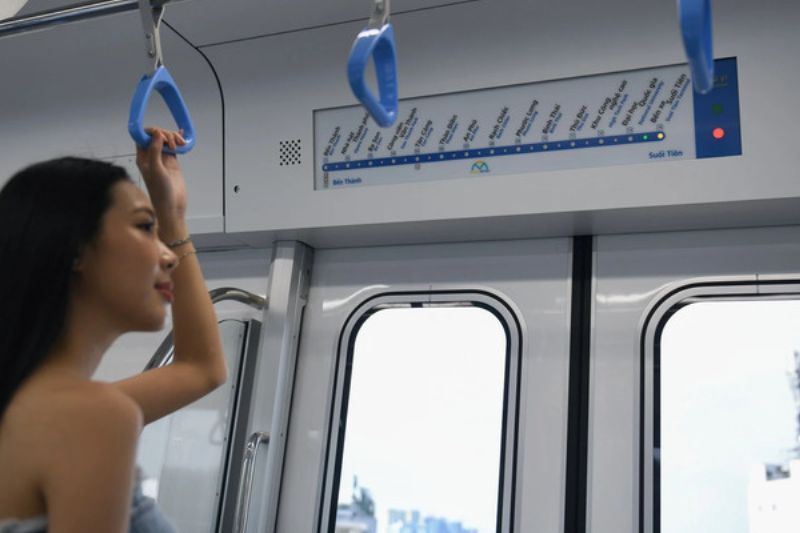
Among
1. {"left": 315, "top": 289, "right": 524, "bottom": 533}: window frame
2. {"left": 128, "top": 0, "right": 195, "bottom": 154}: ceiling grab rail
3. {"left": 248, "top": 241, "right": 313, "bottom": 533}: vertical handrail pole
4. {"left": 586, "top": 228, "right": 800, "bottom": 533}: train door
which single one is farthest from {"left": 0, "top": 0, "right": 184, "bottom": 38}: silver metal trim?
{"left": 586, "top": 228, "right": 800, "bottom": 533}: train door

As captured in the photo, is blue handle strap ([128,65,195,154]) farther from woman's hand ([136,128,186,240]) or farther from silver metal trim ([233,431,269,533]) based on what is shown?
silver metal trim ([233,431,269,533])

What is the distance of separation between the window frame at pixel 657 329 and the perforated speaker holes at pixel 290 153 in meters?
1.26

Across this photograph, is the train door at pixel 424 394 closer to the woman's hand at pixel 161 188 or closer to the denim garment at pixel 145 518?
the woman's hand at pixel 161 188

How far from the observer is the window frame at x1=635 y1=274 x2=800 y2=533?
259cm

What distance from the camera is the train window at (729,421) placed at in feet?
8.27

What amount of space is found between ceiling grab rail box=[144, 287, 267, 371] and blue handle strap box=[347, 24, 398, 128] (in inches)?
66.2

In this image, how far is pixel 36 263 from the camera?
106cm

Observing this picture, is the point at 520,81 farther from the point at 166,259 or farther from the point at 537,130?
the point at 166,259

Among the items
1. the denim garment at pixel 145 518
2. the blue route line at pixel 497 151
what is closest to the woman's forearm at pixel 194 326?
the denim garment at pixel 145 518

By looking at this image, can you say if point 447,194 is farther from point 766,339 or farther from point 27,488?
point 27,488

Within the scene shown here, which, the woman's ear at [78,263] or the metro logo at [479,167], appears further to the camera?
the metro logo at [479,167]

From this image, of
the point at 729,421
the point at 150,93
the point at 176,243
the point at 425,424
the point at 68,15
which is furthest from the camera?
the point at 425,424

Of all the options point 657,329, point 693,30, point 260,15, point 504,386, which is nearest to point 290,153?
point 260,15

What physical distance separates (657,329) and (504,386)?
1.68 feet
